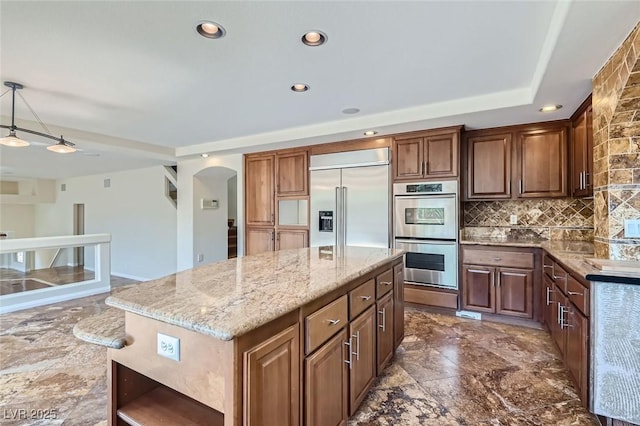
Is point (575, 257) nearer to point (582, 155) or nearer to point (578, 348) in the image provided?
point (578, 348)

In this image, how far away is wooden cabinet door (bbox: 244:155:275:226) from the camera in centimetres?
489

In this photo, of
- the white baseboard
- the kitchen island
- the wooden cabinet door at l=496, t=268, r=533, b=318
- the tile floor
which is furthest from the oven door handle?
the white baseboard

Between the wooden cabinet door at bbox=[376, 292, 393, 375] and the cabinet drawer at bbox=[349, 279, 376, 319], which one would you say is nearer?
the cabinet drawer at bbox=[349, 279, 376, 319]

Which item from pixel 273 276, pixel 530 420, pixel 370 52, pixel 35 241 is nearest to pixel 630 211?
pixel 530 420

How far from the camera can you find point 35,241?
14.0ft

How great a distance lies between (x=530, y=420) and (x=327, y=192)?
3135 millimetres

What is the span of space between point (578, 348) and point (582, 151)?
204cm

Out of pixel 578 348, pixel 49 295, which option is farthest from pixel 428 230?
pixel 49 295

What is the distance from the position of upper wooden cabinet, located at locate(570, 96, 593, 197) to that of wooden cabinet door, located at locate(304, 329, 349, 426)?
2869mm

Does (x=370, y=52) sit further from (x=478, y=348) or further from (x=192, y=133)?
(x=192, y=133)

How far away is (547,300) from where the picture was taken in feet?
9.72

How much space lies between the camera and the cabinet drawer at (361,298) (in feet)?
5.68

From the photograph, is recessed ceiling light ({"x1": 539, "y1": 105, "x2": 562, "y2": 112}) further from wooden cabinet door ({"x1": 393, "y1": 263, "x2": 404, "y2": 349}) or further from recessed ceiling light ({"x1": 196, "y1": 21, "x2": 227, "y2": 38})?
recessed ceiling light ({"x1": 196, "y1": 21, "x2": 227, "y2": 38})

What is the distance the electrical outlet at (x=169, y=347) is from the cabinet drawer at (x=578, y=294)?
216cm
